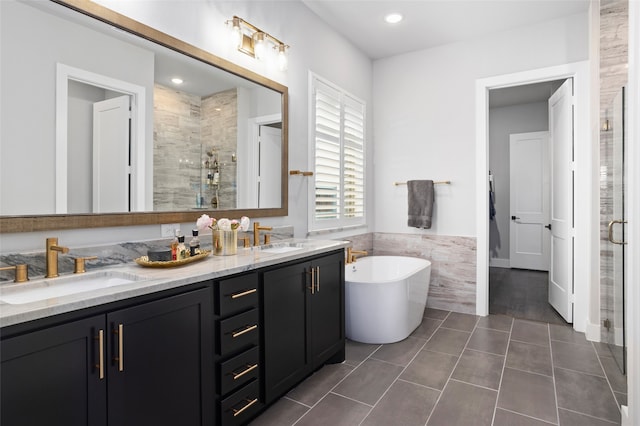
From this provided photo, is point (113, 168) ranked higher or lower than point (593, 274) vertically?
higher

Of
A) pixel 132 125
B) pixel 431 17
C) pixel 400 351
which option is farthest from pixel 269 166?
pixel 431 17

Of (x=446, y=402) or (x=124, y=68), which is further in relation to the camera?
(x=446, y=402)

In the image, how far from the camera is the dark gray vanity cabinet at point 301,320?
2.01 metres

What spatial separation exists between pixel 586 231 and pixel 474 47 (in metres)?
2.14

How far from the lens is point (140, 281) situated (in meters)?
1.48

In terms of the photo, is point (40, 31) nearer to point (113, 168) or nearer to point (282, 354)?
point (113, 168)

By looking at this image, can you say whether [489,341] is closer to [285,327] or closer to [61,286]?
[285,327]

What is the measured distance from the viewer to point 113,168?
1.86 meters

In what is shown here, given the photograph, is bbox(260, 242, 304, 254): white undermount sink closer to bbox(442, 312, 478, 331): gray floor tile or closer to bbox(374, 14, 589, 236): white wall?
bbox(442, 312, 478, 331): gray floor tile

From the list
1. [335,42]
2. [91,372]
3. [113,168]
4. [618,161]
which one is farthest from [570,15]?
[91,372]

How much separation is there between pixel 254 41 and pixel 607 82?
111 inches

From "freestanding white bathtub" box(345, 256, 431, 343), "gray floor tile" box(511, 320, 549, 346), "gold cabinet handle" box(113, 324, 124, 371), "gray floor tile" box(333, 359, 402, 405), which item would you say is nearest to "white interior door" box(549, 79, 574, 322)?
"gray floor tile" box(511, 320, 549, 346)

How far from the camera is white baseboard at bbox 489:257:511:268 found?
21.5 ft

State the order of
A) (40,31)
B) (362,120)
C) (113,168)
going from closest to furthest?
1. (40,31)
2. (113,168)
3. (362,120)
